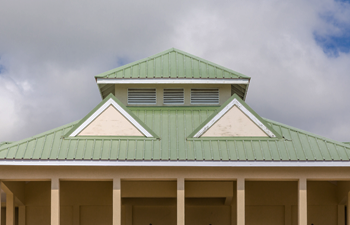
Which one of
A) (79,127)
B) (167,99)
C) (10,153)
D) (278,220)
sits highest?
(167,99)

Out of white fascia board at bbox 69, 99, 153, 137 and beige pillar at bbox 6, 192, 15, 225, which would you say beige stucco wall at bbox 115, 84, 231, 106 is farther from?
beige pillar at bbox 6, 192, 15, 225

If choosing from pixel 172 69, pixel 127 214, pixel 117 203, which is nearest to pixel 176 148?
pixel 117 203

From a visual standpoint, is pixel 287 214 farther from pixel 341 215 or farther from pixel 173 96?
pixel 173 96

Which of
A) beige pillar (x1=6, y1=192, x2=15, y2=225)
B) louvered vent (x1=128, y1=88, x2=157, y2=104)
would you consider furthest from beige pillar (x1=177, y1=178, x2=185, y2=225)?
beige pillar (x1=6, y1=192, x2=15, y2=225)

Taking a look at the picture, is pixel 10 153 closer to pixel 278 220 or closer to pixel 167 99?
pixel 167 99

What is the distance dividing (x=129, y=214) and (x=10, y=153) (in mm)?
7456

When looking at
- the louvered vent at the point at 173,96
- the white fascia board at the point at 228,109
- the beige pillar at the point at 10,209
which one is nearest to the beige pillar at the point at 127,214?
the beige pillar at the point at 10,209

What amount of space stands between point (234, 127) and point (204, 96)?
3725 millimetres

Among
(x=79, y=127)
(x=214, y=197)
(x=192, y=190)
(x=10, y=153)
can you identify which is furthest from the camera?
(x=214, y=197)

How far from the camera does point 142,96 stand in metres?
20.0

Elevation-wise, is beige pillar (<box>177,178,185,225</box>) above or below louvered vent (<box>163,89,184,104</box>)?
below

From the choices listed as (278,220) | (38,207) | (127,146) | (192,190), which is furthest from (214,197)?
(38,207)

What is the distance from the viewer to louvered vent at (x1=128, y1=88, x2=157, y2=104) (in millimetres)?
19938

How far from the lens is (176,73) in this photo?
1966 centimetres
